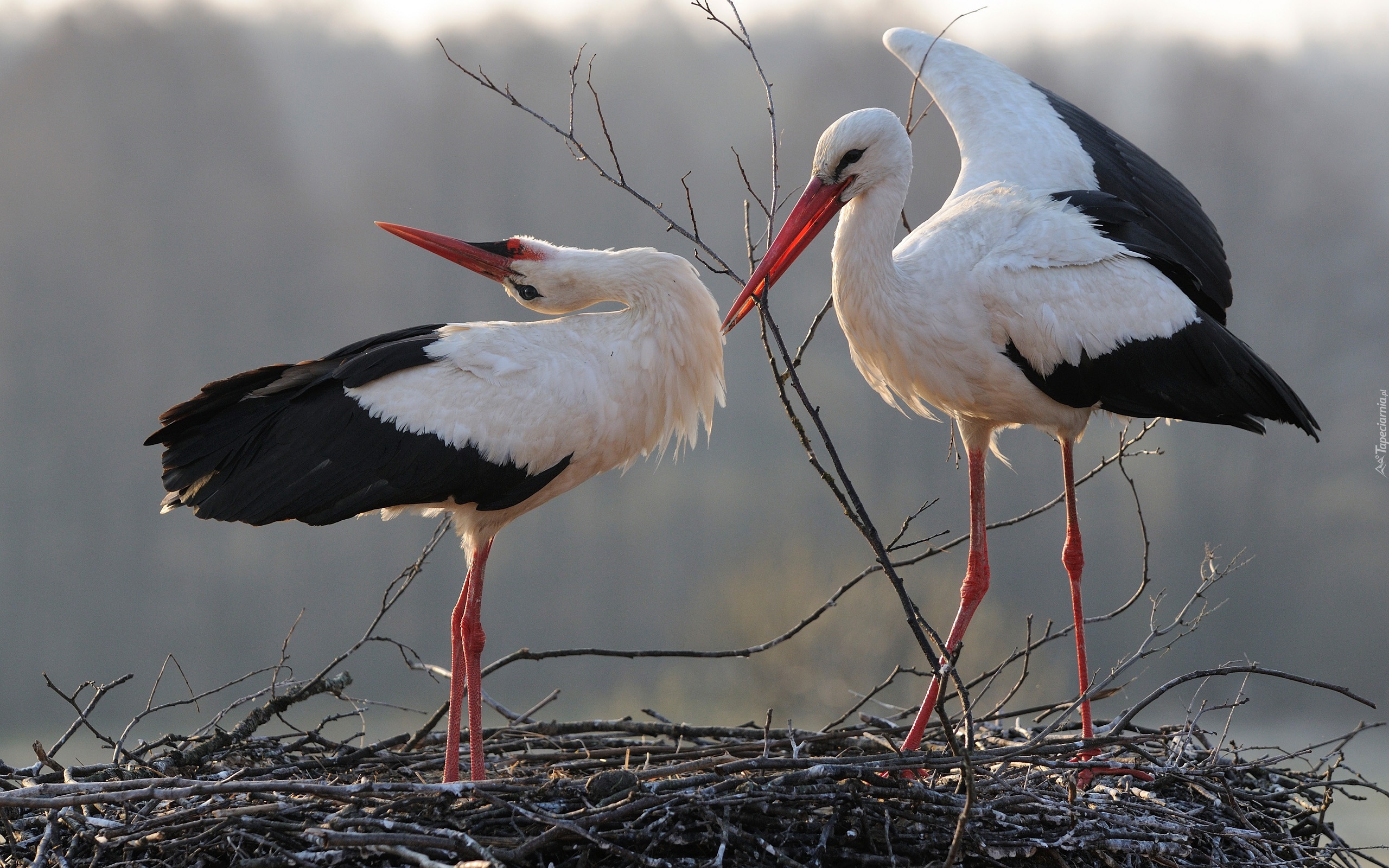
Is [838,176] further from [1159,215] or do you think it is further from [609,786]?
[609,786]

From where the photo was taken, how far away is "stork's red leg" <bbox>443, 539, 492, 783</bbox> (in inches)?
121

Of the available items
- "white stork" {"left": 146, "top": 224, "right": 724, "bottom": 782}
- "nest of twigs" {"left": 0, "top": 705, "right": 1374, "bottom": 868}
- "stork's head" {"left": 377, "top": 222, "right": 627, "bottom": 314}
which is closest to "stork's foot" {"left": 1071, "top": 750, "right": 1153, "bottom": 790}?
"nest of twigs" {"left": 0, "top": 705, "right": 1374, "bottom": 868}

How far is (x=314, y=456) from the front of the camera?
295 centimetres

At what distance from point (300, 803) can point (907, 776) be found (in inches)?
53.4

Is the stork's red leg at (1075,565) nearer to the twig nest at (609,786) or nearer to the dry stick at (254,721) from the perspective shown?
the twig nest at (609,786)

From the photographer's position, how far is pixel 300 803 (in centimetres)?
241

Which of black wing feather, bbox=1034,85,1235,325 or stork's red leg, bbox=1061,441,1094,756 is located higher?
black wing feather, bbox=1034,85,1235,325

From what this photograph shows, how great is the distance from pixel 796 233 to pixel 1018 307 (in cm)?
63

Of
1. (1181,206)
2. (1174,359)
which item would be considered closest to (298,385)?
(1174,359)

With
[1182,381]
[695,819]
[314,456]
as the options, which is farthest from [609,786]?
[1182,381]

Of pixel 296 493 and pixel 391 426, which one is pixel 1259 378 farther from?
pixel 296 493

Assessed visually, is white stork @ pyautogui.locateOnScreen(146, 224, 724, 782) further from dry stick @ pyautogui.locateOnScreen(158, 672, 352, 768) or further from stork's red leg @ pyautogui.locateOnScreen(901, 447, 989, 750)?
stork's red leg @ pyautogui.locateOnScreen(901, 447, 989, 750)

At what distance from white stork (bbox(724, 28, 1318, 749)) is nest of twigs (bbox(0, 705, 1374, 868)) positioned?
479 mm

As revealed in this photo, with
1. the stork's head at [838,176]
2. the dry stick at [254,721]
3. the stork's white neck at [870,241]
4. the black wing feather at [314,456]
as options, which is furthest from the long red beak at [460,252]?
the dry stick at [254,721]
